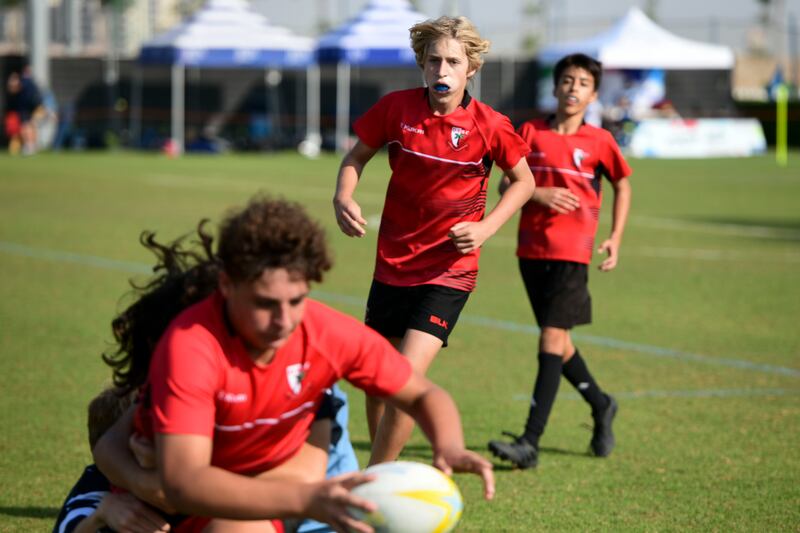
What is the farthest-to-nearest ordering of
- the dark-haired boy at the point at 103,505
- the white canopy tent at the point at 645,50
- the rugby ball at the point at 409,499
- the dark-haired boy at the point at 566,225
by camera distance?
the white canopy tent at the point at 645,50 → the dark-haired boy at the point at 566,225 → the dark-haired boy at the point at 103,505 → the rugby ball at the point at 409,499

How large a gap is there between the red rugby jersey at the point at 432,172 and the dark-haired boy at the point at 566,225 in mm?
1221

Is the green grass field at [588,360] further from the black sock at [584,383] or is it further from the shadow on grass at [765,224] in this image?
the black sock at [584,383]

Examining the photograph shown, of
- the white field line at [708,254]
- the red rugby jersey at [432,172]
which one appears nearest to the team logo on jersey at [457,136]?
the red rugby jersey at [432,172]

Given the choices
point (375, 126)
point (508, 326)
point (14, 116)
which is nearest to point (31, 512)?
point (375, 126)

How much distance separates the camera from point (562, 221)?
702cm

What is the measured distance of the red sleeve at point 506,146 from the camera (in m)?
5.76

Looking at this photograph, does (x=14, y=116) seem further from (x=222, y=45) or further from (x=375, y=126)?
(x=375, y=126)

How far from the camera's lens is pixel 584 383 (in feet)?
23.3

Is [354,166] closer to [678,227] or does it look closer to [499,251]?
[499,251]

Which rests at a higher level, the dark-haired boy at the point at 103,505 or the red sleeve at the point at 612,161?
the red sleeve at the point at 612,161

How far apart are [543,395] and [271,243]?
363cm

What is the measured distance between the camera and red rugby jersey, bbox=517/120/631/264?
7.01 metres

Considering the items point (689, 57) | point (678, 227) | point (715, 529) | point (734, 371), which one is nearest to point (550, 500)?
point (715, 529)

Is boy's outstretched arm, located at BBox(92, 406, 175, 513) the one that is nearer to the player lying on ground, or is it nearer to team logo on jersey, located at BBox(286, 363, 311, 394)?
the player lying on ground
